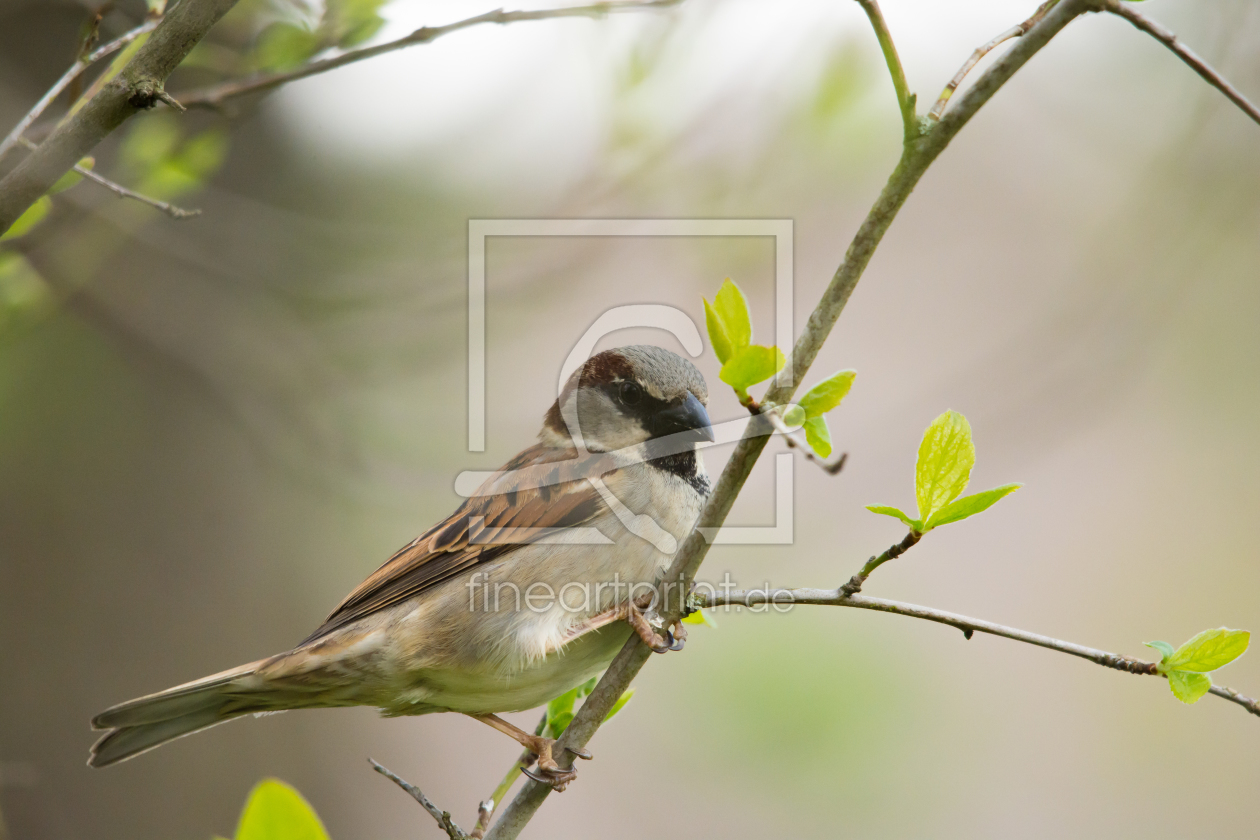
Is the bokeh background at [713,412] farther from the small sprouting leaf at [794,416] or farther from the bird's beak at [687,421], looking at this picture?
the small sprouting leaf at [794,416]

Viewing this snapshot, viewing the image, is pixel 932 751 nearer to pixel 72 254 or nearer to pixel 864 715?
pixel 864 715

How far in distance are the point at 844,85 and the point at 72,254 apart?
2659mm

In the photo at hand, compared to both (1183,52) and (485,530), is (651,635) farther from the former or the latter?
(1183,52)

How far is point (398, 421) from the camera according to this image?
373 centimetres

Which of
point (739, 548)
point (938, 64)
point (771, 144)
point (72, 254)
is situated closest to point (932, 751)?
point (739, 548)

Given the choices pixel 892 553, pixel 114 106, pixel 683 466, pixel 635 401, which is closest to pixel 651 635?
pixel 892 553

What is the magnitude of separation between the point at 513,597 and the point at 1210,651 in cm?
157

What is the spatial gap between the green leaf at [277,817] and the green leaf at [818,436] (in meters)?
0.78

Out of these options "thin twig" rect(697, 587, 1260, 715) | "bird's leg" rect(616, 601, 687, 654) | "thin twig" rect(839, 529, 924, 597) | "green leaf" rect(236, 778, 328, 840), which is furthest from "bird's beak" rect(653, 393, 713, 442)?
"green leaf" rect(236, 778, 328, 840)

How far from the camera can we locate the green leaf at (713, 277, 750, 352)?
1138 mm

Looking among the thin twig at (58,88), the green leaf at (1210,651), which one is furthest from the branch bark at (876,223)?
the thin twig at (58,88)

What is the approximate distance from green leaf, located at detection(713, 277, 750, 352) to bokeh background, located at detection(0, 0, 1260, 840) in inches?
65.6

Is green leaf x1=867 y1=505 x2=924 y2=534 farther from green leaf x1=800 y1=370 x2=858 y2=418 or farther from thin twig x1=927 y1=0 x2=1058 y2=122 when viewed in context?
thin twig x1=927 y1=0 x2=1058 y2=122

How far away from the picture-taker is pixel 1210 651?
1218 millimetres
